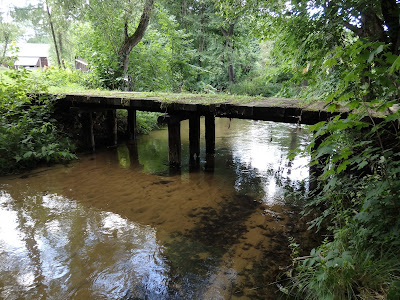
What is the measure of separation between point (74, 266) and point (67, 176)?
11.8 ft

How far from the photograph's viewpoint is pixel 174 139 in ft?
21.8

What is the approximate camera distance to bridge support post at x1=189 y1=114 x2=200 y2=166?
22.8ft

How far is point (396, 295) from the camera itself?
169 centimetres

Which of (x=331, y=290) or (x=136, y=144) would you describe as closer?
(x=331, y=290)

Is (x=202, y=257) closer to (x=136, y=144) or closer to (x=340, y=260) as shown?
(x=340, y=260)

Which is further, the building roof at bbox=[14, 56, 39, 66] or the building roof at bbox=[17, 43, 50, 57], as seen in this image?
the building roof at bbox=[17, 43, 50, 57]

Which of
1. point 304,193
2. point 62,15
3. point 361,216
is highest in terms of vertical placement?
point 62,15

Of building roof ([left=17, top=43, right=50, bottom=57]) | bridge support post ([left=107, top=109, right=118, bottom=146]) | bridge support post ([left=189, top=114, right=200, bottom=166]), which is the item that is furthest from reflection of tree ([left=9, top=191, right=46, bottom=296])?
building roof ([left=17, top=43, right=50, bottom=57])

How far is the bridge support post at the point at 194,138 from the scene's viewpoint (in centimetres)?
695

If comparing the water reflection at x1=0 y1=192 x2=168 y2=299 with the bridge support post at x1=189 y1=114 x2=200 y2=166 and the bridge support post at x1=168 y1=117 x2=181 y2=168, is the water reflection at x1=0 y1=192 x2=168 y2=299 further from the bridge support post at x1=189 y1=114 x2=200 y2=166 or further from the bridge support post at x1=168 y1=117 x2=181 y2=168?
the bridge support post at x1=189 y1=114 x2=200 y2=166

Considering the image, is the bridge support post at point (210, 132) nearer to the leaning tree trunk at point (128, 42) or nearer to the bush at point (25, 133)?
the bush at point (25, 133)

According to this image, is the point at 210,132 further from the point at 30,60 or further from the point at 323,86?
the point at 30,60

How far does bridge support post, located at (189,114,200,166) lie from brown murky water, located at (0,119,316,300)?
0.34m

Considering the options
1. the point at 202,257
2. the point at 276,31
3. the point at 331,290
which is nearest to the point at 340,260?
the point at 331,290
